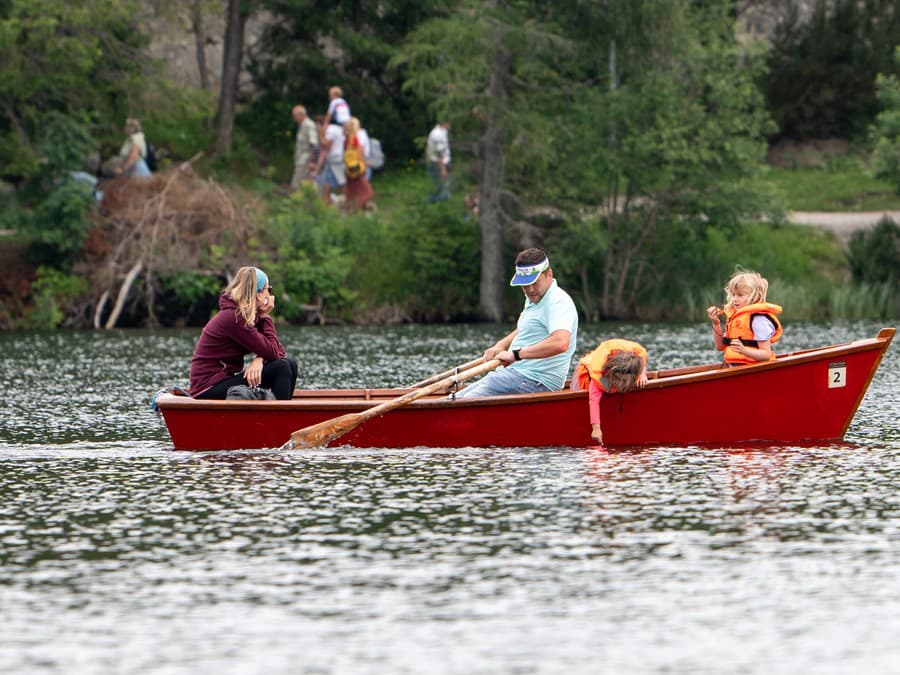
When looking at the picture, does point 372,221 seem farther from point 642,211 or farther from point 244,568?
point 244,568

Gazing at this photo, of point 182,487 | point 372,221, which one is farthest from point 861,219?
point 182,487

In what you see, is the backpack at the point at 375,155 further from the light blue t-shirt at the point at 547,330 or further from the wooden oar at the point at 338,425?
the wooden oar at the point at 338,425

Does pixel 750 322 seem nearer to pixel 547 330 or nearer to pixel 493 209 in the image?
pixel 547 330

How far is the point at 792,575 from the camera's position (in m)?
9.70

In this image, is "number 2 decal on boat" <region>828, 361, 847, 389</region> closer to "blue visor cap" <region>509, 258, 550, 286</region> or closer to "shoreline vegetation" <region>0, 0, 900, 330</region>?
"blue visor cap" <region>509, 258, 550, 286</region>

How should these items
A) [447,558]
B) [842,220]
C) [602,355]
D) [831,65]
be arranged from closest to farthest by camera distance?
[447,558]
[602,355]
[842,220]
[831,65]

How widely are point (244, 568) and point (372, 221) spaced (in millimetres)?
27935

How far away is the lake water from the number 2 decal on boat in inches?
26.4

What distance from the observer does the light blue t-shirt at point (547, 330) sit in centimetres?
1488

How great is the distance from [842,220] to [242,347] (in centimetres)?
2885

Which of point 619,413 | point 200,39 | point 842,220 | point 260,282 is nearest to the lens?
point 619,413

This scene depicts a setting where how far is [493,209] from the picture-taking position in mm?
37438

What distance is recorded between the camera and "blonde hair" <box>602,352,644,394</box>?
14.5m

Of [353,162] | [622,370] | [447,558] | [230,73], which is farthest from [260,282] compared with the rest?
[230,73]
